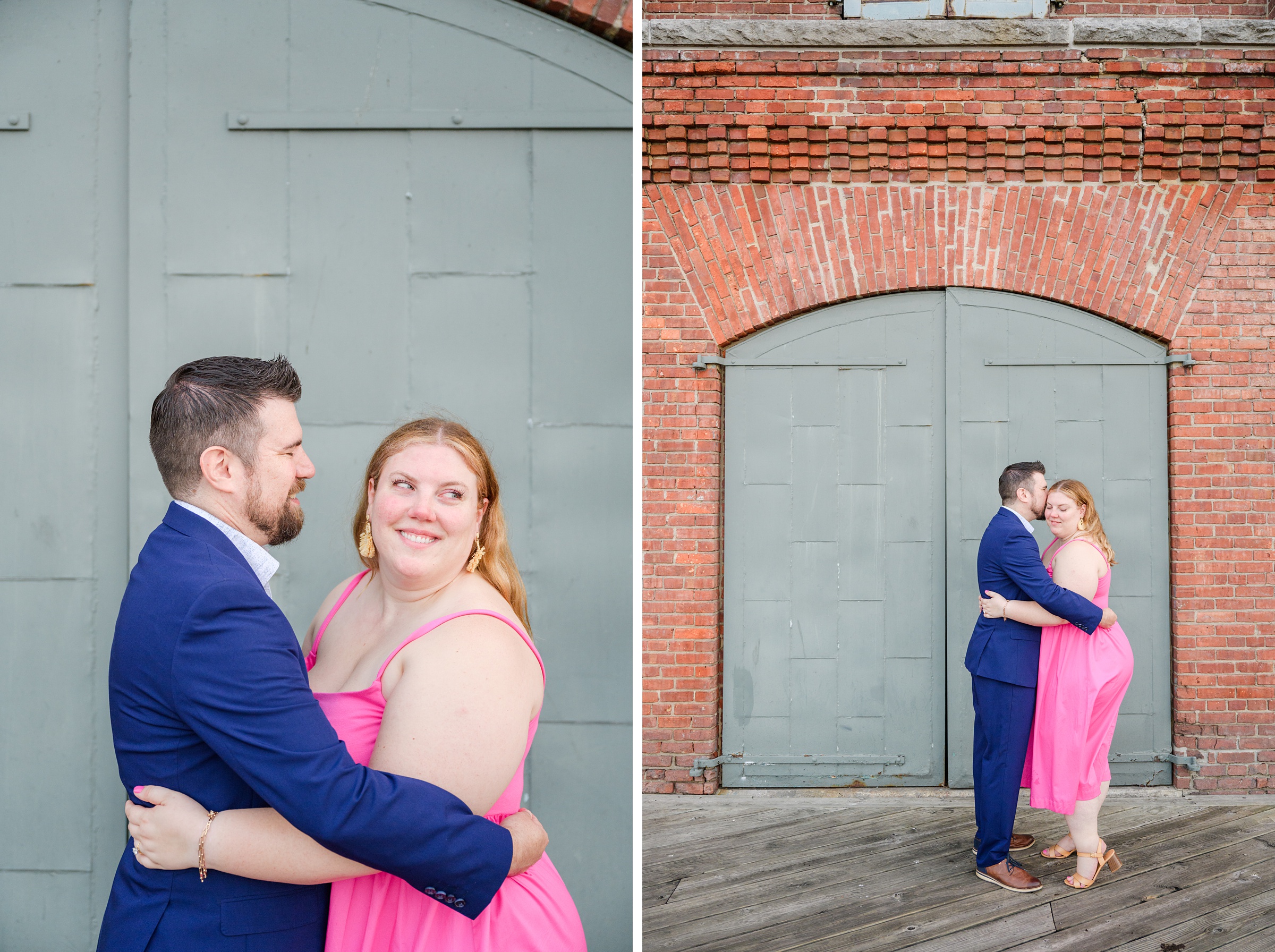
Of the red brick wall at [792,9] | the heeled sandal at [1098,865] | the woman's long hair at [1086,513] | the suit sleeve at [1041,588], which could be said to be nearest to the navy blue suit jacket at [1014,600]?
the suit sleeve at [1041,588]

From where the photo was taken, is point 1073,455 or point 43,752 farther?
point 1073,455

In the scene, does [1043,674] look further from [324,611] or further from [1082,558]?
[324,611]

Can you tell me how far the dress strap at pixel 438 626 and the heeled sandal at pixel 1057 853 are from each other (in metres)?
3.27

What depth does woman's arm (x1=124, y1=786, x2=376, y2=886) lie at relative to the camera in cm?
137

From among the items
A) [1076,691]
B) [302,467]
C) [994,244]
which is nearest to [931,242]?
[994,244]

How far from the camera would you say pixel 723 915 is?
3342 mm

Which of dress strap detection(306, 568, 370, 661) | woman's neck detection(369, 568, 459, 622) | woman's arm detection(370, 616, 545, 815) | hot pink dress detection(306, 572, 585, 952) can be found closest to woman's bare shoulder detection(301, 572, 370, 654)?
dress strap detection(306, 568, 370, 661)

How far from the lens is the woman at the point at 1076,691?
3473 mm

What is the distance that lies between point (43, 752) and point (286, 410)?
2.18 meters

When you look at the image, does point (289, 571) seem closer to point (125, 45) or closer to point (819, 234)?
point (125, 45)

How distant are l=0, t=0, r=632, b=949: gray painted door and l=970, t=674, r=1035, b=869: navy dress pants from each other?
5.54 ft

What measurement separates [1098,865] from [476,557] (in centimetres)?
323

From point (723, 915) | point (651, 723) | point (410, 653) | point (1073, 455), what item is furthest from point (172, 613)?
point (1073, 455)

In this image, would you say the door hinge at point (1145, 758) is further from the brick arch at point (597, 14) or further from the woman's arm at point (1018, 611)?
the brick arch at point (597, 14)
